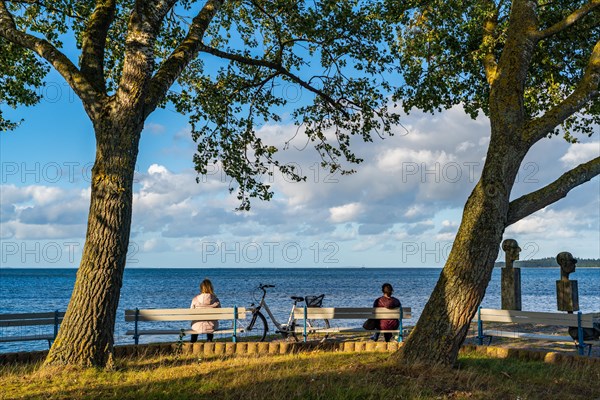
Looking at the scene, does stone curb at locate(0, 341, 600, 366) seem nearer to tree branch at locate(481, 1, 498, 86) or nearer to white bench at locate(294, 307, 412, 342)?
white bench at locate(294, 307, 412, 342)

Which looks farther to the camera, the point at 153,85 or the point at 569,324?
the point at 569,324

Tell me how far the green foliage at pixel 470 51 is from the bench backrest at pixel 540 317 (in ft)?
17.7

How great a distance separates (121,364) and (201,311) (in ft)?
9.05

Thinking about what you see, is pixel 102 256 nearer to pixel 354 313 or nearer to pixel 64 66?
pixel 64 66

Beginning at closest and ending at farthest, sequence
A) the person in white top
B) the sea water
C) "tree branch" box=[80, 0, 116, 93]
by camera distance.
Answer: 1. "tree branch" box=[80, 0, 116, 93]
2. the person in white top
3. the sea water

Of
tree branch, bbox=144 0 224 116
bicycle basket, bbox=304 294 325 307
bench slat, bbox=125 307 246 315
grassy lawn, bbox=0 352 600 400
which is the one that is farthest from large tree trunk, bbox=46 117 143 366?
bicycle basket, bbox=304 294 325 307

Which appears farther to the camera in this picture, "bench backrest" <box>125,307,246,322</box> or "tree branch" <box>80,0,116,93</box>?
"bench backrest" <box>125,307,246,322</box>

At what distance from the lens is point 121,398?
742cm

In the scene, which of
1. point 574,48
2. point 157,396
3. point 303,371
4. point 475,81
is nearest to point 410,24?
point 475,81

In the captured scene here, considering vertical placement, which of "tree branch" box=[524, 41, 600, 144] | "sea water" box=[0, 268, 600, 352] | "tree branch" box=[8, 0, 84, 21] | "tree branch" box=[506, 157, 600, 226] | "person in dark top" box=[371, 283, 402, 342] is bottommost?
"sea water" box=[0, 268, 600, 352]

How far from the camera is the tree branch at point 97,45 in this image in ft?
34.4

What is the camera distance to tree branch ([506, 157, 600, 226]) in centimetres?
975

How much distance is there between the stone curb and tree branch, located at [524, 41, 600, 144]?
3767 millimetres

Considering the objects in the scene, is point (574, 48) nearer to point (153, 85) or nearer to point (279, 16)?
point (279, 16)
